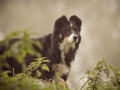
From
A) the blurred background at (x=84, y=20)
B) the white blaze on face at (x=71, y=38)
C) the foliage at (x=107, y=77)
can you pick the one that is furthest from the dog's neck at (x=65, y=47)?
the foliage at (x=107, y=77)

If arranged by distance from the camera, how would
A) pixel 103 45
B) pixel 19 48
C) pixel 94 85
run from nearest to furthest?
A: pixel 19 48, pixel 94 85, pixel 103 45

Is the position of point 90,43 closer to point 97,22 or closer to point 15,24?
point 97,22

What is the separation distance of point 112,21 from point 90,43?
3.16 ft

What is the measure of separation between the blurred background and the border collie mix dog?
8.97 ft

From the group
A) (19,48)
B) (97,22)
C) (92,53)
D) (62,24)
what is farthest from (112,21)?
(19,48)

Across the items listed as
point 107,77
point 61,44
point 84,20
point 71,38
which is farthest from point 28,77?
point 84,20

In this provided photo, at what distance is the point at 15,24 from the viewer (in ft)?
22.8

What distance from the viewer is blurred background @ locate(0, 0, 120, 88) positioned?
22.9 feet

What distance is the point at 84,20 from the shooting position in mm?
7621

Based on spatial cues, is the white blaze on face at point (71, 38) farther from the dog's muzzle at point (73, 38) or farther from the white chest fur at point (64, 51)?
the white chest fur at point (64, 51)

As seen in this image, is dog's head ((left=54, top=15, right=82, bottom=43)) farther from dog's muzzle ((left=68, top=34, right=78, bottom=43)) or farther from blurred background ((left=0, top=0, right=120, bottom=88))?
blurred background ((left=0, top=0, right=120, bottom=88))

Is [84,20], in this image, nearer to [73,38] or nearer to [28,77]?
[73,38]

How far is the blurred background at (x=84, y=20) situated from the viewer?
698cm

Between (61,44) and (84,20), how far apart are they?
3.59 meters
